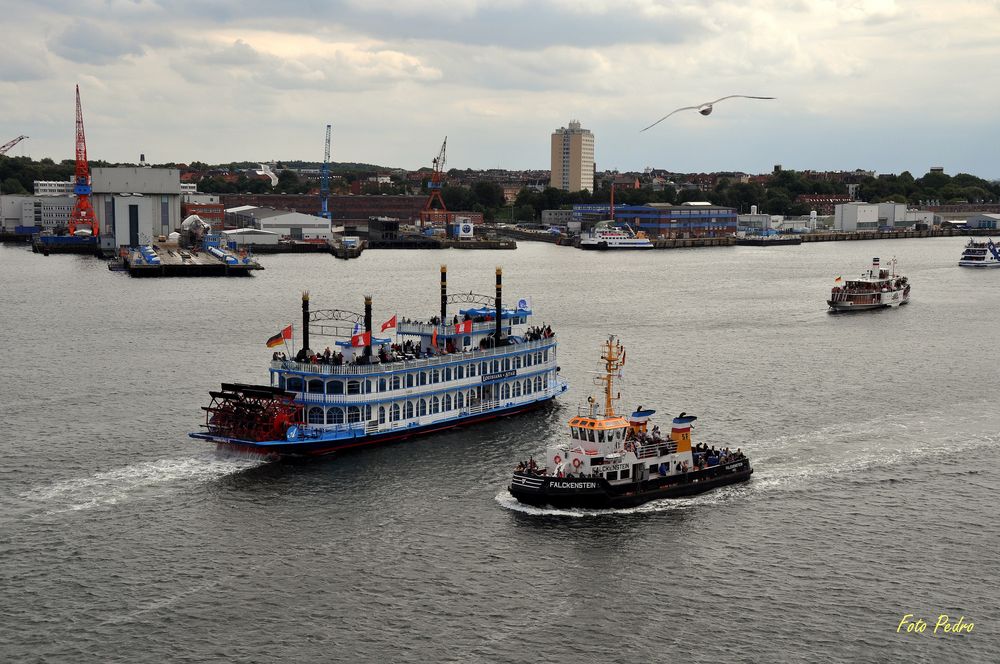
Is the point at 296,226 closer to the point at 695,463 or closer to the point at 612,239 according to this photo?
the point at 612,239

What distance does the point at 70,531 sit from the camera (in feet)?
118

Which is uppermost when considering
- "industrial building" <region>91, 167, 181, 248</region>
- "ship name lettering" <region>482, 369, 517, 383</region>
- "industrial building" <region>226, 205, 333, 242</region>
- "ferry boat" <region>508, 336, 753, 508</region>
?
"industrial building" <region>91, 167, 181, 248</region>

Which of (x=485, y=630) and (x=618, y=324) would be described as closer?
(x=485, y=630)

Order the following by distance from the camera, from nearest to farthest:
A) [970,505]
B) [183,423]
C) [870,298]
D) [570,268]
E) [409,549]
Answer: [409,549] → [970,505] → [183,423] → [870,298] → [570,268]

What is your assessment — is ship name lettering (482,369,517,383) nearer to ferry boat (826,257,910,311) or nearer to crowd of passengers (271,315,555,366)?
crowd of passengers (271,315,555,366)

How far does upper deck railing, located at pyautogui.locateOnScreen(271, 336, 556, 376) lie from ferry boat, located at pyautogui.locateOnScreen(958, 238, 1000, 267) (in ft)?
359

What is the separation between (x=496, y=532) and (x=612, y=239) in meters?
154

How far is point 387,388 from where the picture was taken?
4678 cm

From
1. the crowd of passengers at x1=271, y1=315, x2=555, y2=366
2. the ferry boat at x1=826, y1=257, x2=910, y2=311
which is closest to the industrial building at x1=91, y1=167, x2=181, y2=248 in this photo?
the ferry boat at x1=826, y1=257, x2=910, y2=311

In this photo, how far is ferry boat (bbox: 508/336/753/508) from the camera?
125ft

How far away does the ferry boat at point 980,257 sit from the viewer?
14438 cm

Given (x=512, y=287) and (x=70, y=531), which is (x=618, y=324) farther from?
(x=70, y=531)

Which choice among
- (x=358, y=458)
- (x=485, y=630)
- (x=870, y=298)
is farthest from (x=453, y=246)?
(x=485, y=630)

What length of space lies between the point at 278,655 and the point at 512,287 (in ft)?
275
